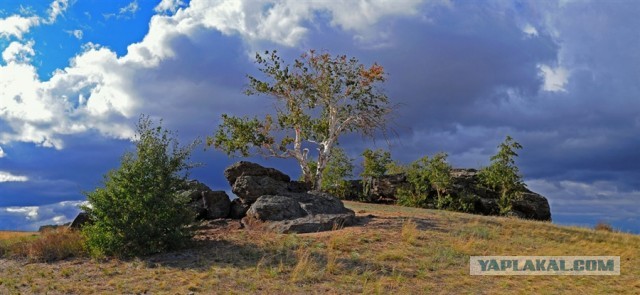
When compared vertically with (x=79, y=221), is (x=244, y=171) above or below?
above

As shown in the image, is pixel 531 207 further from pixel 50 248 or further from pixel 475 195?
pixel 50 248

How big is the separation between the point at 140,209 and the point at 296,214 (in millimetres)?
6714

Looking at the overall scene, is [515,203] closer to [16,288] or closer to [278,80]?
[278,80]

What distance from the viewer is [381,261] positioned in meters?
17.1

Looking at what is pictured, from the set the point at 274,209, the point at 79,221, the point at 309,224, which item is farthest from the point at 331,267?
the point at 79,221

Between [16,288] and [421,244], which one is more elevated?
[421,244]

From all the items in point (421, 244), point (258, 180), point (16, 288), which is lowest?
point (16, 288)

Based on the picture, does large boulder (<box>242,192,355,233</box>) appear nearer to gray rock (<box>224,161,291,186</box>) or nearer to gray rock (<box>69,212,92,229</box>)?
gray rock (<box>224,161,291,186</box>)

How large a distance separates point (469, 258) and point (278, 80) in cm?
1789

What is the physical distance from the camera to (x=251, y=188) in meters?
25.0

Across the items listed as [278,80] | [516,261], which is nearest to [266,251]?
[516,261]

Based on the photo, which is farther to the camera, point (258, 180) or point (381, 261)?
point (258, 180)

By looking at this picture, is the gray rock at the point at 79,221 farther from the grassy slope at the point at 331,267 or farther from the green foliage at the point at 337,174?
the green foliage at the point at 337,174

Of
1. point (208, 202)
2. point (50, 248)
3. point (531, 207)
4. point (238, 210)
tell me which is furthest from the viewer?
point (531, 207)
